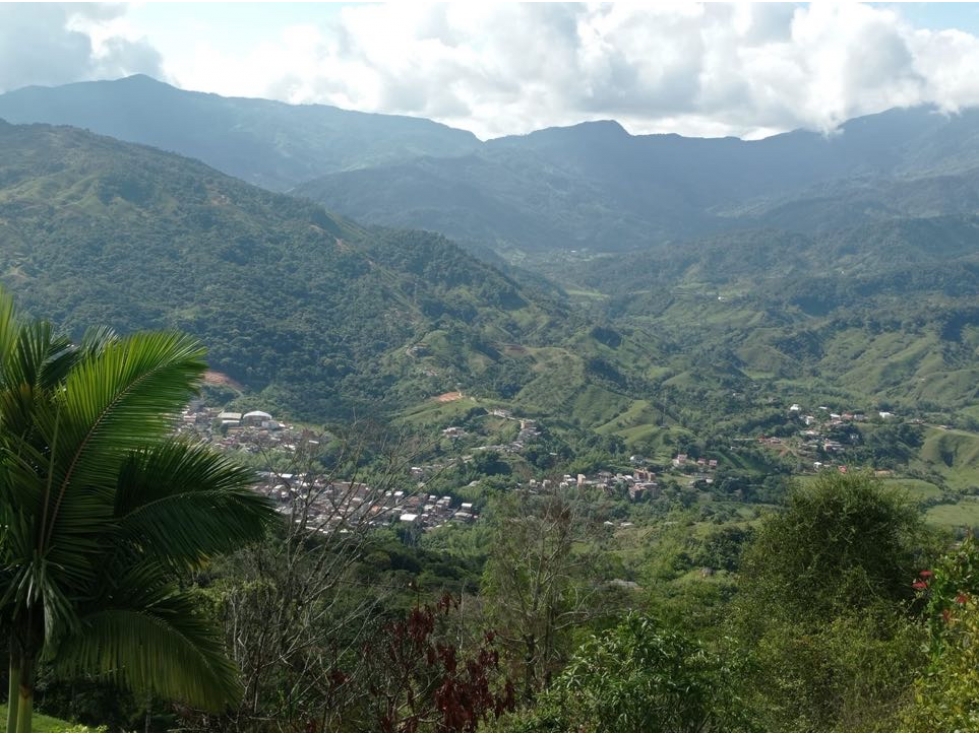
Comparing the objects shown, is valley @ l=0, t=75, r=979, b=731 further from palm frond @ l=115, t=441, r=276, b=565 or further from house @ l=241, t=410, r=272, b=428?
house @ l=241, t=410, r=272, b=428

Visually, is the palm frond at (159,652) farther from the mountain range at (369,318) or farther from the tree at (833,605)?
the mountain range at (369,318)

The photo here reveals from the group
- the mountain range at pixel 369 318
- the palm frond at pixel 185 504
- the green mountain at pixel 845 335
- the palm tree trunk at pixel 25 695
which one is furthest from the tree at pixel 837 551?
the green mountain at pixel 845 335

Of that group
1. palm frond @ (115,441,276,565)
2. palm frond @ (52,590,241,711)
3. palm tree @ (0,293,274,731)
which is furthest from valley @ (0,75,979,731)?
palm frond @ (52,590,241,711)

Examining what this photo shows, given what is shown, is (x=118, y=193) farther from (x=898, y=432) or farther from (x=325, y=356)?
(x=898, y=432)

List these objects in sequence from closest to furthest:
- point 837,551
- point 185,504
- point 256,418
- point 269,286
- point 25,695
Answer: point 25,695, point 185,504, point 837,551, point 256,418, point 269,286

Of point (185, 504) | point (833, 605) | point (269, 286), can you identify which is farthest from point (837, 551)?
point (269, 286)

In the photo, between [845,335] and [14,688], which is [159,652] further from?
[845,335]
